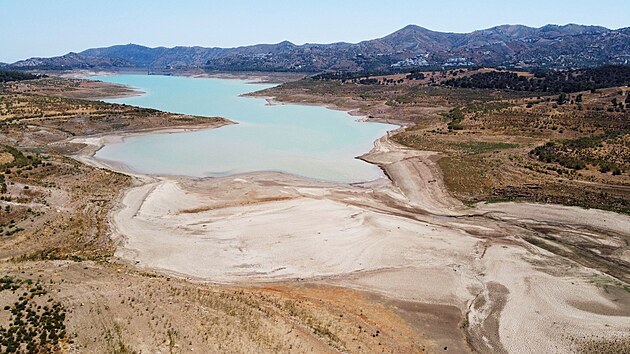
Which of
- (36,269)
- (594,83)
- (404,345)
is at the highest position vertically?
(594,83)

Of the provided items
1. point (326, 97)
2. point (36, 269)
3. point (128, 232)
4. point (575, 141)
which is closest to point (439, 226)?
point (128, 232)

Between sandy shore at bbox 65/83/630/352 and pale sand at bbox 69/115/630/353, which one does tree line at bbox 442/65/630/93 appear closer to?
sandy shore at bbox 65/83/630/352

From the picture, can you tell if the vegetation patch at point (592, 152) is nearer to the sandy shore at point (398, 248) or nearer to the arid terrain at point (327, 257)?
the arid terrain at point (327, 257)

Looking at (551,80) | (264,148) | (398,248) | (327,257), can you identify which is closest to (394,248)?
(398,248)

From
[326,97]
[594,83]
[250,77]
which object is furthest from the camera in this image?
[250,77]

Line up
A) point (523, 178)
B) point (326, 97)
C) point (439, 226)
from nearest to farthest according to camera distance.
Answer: point (439, 226), point (523, 178), point (326, 97)

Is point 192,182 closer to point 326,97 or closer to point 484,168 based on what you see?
point 484,168
